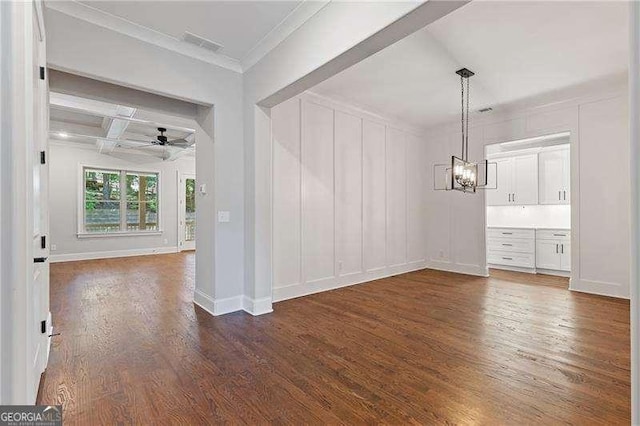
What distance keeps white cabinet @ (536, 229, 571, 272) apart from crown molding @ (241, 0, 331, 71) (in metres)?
6.10

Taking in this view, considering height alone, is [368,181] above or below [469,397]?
above

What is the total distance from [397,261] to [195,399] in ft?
15.2


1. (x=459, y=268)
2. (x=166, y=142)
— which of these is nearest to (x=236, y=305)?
(x=166, y=142)

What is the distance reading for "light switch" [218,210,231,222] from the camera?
3561 mm

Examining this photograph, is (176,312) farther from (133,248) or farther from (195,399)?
(133,248)

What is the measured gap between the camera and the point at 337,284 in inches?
191

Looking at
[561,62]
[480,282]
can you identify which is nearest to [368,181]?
[480,282]

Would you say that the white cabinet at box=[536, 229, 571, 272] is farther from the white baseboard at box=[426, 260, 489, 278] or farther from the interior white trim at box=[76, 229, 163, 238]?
the interior white trim at box=[76, 229, 163, 238]

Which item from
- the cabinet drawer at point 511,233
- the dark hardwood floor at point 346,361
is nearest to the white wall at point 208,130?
the dark hardwood floor at point 346,361

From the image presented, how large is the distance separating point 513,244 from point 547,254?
61 cm

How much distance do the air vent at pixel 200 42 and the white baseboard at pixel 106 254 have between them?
7013 millimetres

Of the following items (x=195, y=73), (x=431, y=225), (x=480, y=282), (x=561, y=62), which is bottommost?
(x=480, y=282)

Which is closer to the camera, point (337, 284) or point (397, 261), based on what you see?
point (337, 284)

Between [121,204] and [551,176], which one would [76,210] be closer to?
[121,204]
